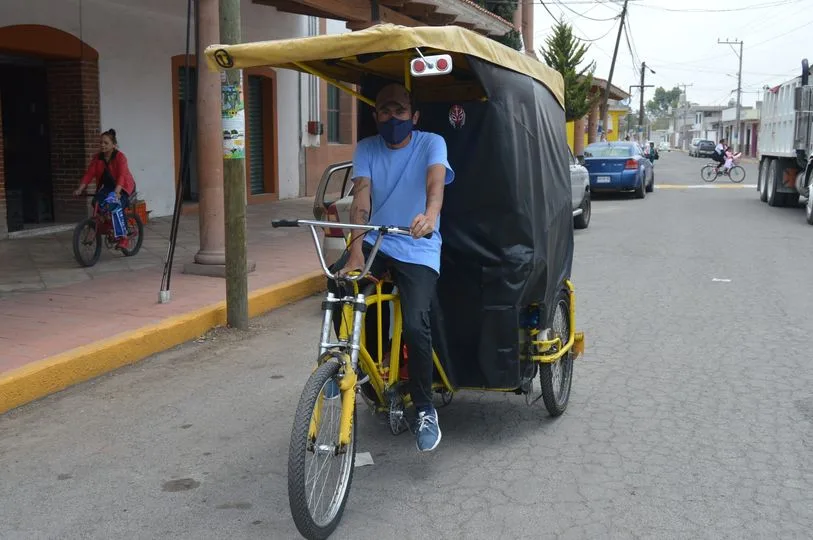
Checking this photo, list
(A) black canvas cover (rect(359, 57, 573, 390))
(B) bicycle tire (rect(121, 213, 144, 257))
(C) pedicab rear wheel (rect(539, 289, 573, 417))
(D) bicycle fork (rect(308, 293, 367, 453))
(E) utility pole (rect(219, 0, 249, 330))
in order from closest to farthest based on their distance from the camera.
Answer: (D) bicycle fork (rect(308, 293, 367, 453)) → (A) black canvas cover (rect(359, 57, 573, 390)) → (C) pedicab rear wheel (rect(539, 289, 573, 417)) → (E) utility pole (rect(219, 0, 249, 330)) → (B) bicycle tire (rect(121, 213, 144, 257))

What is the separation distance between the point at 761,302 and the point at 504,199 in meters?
5.33

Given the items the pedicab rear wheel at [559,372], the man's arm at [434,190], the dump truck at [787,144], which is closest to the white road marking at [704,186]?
the dump truck at [787,144]

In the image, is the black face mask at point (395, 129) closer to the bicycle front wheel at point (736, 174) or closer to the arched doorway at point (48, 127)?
the arched doorway at point (48, 127)

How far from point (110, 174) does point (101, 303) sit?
310 centimetres

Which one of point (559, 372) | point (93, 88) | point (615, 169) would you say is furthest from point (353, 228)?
point (615, 169)

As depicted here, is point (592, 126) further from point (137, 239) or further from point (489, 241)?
point (489, 241)

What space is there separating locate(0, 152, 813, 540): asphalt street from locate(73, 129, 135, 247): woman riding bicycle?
3471 mm

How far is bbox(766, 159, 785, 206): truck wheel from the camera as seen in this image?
68.5ft

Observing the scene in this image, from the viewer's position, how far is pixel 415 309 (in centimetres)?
419

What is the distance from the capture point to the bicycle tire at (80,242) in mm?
9891

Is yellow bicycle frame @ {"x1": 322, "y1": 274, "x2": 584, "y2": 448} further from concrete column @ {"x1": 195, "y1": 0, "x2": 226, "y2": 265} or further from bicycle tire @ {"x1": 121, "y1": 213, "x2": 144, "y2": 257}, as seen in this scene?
bicycle tire @ {"x1": 121, "y1": 213, "x2": 144, "y2": 257}

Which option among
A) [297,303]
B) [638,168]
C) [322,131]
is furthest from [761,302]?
[638,168]

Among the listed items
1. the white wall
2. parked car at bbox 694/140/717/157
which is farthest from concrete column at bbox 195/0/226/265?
parked car at bbox 694/140/717/157

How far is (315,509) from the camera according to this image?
3609mm
